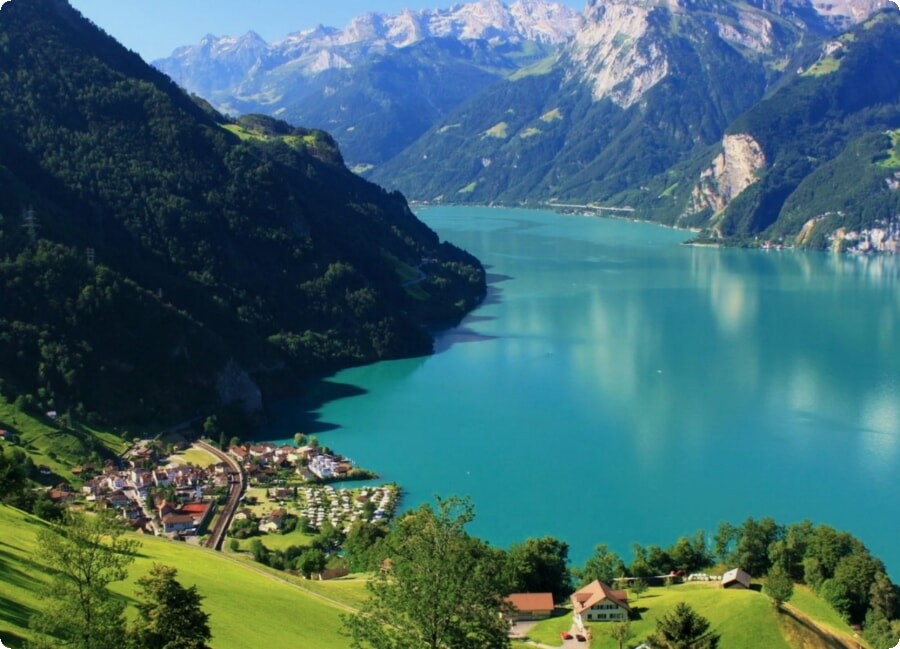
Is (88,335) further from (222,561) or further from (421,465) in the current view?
(222,561)

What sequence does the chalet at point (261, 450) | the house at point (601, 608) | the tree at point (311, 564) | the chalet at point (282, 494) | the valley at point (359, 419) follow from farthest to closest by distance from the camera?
the chalet at point (261, 450) → the chalet at point (282, 494) → the tree at point (311, 564) → the house at point (601, 608) → the valley at point (359, 419)

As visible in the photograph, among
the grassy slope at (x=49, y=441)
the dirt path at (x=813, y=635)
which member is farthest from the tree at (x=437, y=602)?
the grassy slope at (x=49, y=441)

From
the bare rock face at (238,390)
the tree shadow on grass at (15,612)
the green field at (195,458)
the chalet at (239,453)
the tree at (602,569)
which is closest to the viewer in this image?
the tree shadow on grass at (15,612)

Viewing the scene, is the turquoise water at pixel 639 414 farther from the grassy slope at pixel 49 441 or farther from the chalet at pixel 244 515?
the grassy slope at pixel 49 441

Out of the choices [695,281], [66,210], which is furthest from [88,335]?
[695,281]

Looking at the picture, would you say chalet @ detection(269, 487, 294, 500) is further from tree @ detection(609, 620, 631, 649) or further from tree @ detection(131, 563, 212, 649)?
tree @ detection(131, 563, 212, 649)

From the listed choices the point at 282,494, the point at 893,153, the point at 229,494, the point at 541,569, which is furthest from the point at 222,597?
the point at 893,153

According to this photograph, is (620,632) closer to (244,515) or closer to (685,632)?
(685,632)
